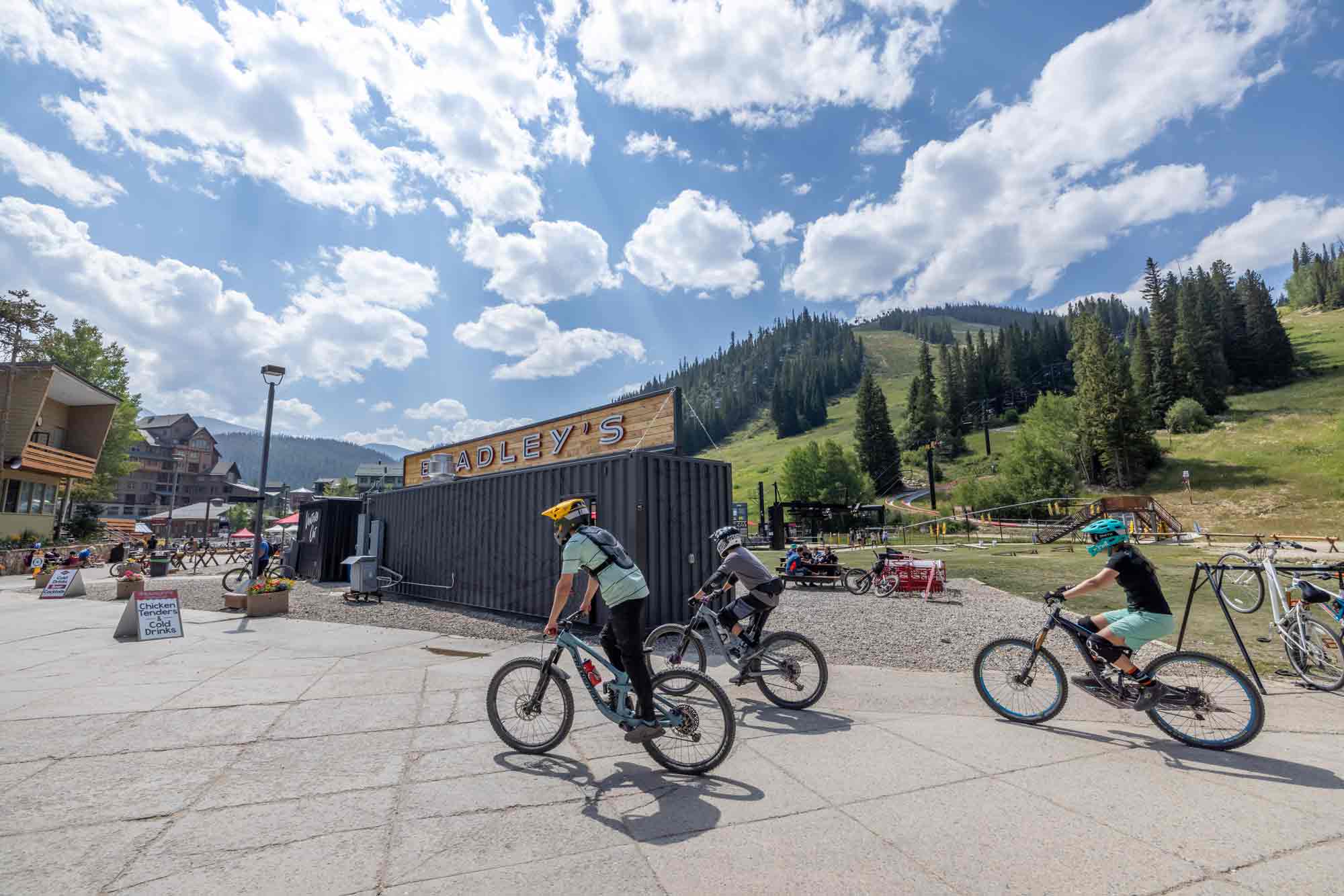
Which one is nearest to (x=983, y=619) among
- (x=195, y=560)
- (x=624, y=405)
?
(x=624, y=405)

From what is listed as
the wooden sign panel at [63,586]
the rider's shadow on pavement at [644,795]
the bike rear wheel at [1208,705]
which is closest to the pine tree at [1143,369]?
the bike rear wheel at [1208,705]

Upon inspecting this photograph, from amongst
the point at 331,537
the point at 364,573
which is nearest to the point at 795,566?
the point at 364,573

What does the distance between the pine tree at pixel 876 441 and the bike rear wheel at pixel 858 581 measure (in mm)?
80229

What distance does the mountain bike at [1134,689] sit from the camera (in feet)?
15.5

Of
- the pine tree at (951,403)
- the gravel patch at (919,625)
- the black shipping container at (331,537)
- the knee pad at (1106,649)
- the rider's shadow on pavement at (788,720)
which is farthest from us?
the pine tree at (951,403)

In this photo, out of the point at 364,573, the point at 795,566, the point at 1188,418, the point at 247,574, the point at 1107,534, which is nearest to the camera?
the point at 1107,534

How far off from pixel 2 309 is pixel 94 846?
1706 inches

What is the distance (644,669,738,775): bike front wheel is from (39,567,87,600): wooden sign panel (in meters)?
20.5

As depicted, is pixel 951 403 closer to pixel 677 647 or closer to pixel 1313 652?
pixel 1313 652

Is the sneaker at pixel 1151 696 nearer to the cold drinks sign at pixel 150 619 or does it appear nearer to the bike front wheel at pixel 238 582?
the cold drinks sign at pixel 150 619

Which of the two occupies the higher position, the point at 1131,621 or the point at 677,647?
the point at 1131,621

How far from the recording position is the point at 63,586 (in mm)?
16203

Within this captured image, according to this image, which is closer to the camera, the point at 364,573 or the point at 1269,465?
the point at 364,573

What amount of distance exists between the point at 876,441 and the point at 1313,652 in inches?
3688
